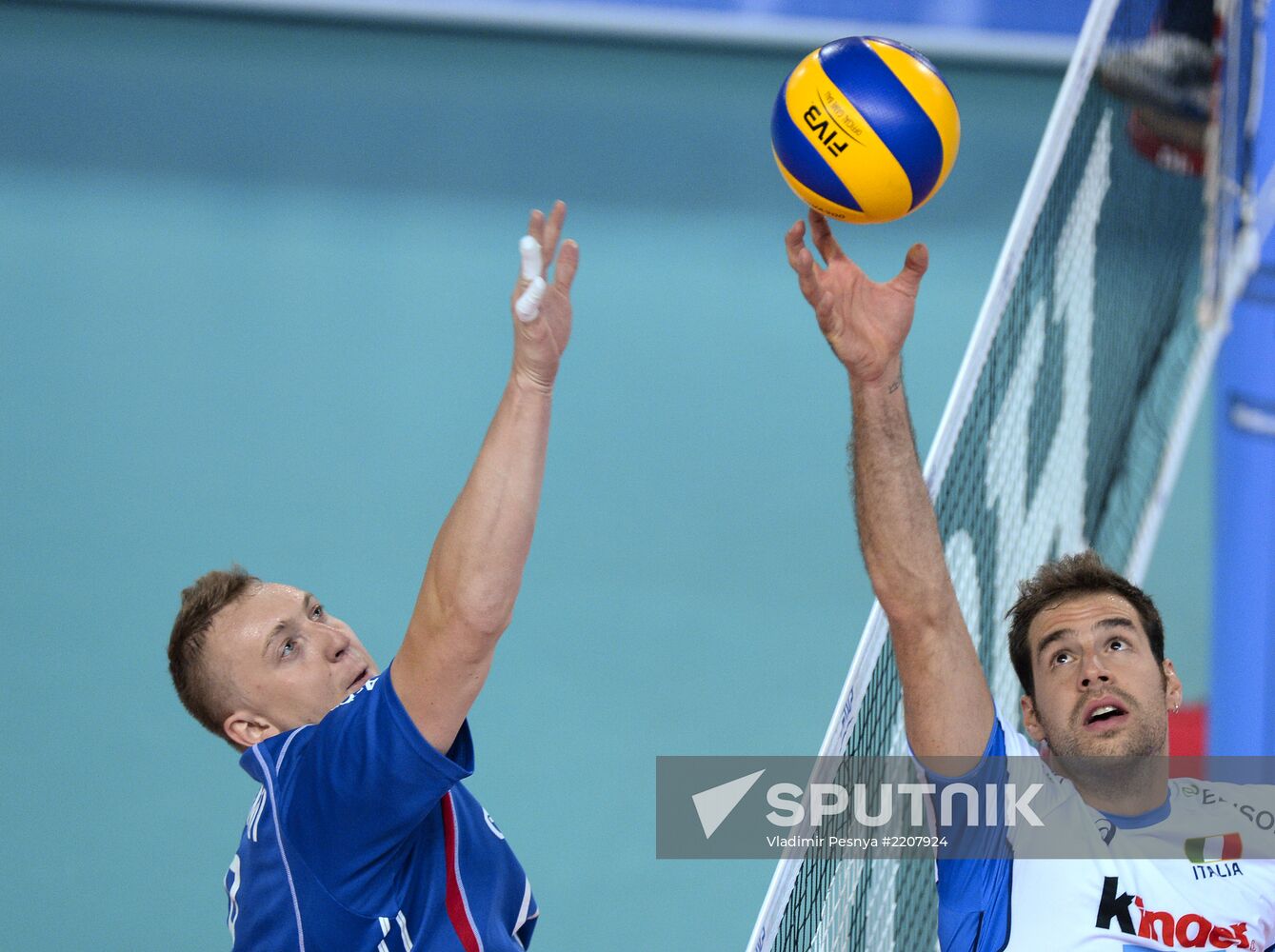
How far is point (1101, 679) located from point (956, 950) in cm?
57

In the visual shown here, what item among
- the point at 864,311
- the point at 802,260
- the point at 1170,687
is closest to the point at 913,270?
the point at 864,311

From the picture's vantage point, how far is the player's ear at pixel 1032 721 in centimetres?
298

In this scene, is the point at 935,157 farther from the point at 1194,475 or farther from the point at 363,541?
the point at 1194,475

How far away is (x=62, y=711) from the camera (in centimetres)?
571

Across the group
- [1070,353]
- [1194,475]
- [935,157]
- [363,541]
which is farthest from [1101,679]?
[1194,475]

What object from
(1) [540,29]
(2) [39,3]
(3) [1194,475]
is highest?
(1) [540,29]

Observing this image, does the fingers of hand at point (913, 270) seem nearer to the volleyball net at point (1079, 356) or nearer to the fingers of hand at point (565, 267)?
the volleyball net at point (1079, 356)

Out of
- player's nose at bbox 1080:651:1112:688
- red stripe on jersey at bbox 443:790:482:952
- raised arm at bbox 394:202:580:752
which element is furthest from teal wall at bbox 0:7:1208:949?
raised arm at bbox 394:202:580:752

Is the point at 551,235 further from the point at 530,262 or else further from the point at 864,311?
the point at 864,311

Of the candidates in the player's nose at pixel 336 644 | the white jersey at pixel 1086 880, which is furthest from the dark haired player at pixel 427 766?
the white jersey at pixel 1086 880

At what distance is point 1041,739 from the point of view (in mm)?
2986

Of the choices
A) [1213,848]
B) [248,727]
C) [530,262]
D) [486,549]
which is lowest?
[248,727]

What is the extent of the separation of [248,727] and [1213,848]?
5.94ft

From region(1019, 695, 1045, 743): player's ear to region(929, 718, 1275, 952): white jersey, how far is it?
0.26 feet
